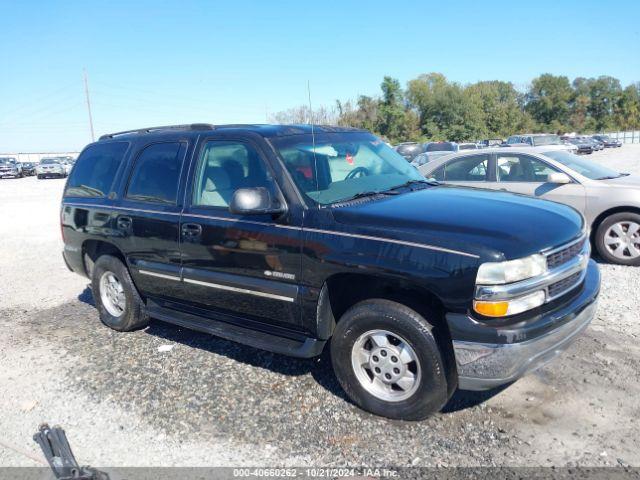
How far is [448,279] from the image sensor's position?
312 centimetres

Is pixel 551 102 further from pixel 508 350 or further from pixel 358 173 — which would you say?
pixel 508 350

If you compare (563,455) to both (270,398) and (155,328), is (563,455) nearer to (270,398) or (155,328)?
(270,398)

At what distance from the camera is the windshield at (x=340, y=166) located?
399 cm

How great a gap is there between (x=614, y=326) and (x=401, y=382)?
8.78 feet

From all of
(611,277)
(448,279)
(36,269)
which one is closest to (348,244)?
(448,279)

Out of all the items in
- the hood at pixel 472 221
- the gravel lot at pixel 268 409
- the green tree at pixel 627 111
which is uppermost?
the green tree at pixel 627 111

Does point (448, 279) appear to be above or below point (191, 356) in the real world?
above

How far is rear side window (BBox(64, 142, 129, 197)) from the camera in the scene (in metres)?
5.40

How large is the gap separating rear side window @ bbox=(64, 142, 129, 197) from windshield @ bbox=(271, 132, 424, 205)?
2.11m

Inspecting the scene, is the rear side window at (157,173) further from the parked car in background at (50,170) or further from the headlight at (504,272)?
the parked car in background at (50,170)

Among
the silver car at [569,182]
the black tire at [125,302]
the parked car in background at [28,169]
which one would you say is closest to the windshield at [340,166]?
the black tire at [125,302]

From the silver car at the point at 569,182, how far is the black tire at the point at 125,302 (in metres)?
4.98

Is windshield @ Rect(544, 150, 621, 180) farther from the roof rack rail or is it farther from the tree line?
the tree line

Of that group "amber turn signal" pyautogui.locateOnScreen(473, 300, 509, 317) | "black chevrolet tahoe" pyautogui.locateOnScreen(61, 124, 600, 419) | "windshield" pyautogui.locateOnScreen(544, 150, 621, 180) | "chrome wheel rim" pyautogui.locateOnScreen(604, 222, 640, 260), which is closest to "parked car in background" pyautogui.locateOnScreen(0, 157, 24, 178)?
"black chevrolet tahoe" pyautogui.locateOnScreen(61, 124, 600, 419)
